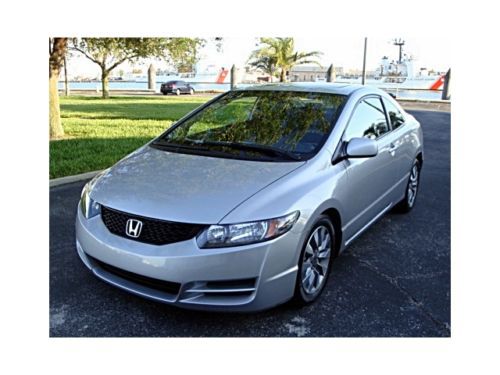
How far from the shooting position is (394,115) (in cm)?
480

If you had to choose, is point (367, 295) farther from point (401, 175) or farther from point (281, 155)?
point (401, 175)

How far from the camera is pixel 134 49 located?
13.4m

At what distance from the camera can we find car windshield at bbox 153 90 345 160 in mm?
3537

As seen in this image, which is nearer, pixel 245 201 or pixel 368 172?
pixel 245 201

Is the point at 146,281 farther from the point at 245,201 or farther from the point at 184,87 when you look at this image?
the point at 184,87

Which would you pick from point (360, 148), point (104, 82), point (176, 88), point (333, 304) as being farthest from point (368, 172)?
point (176, 88)

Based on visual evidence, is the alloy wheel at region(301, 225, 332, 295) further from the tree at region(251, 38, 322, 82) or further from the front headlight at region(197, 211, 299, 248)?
the tree at region(251, 38, 322, 82)

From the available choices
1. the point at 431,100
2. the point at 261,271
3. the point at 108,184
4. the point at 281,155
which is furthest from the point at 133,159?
the point at 431,100

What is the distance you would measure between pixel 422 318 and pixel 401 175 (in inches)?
76.9

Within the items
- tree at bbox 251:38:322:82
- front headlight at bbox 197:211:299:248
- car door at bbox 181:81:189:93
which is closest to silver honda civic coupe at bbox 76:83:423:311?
front headlight at bbox 197:211:299:248

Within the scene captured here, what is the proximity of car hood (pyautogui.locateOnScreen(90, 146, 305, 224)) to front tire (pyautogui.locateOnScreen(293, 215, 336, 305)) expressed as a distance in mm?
479

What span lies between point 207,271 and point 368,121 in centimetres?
232

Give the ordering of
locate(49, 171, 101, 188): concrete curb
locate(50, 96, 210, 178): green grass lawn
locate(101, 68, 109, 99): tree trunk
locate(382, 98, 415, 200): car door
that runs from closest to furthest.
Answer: locate(382, 98, 415, 200): car door
locate(49, 171, 101, 188): concrete curb
locate(50, 96, 210, 178): green grass lawn
locate(101, 68, 109, 99): tree trunk

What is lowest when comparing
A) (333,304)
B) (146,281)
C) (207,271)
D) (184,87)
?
(333,304)
